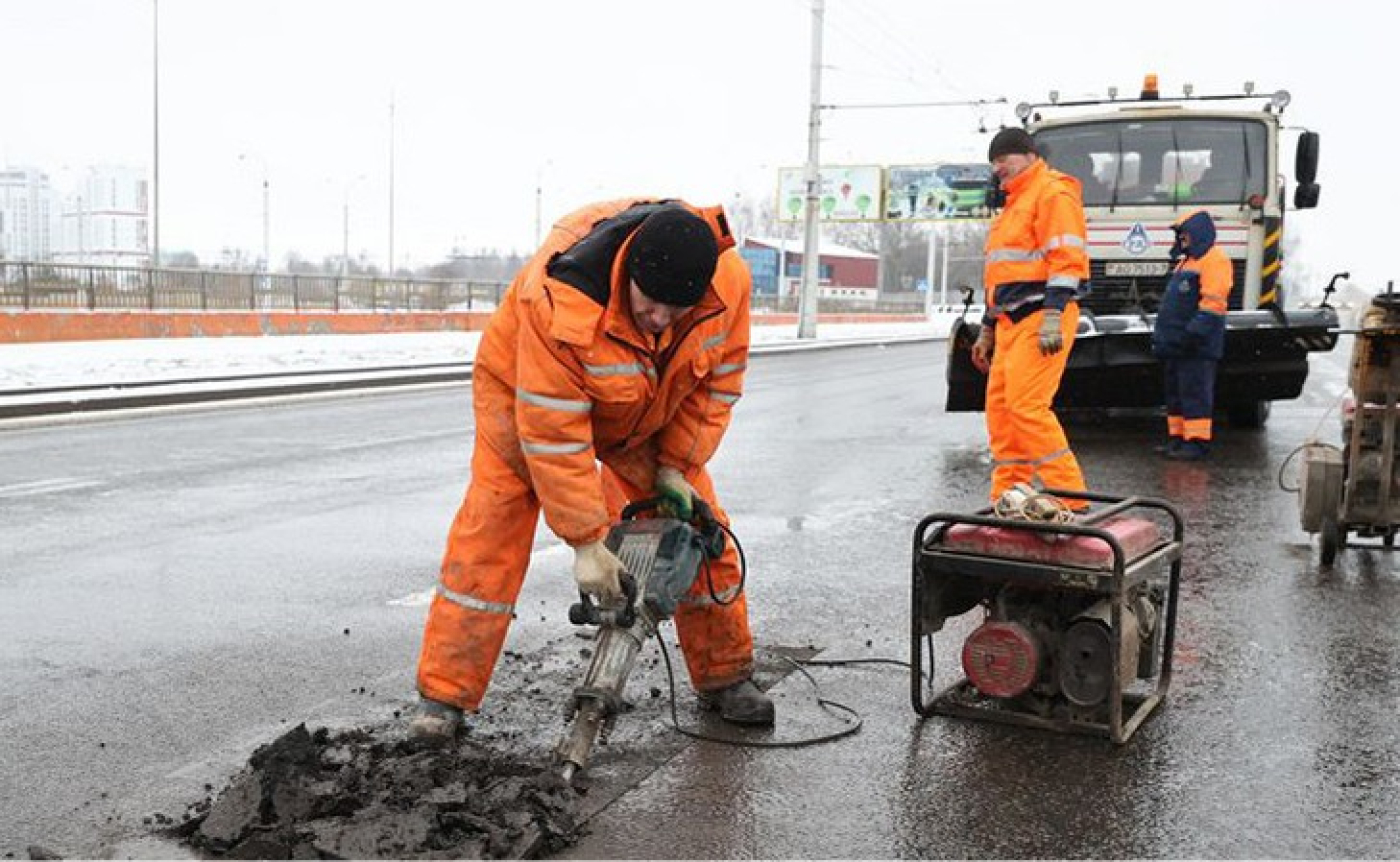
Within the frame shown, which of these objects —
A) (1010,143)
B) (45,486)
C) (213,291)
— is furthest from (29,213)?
(1010,143)

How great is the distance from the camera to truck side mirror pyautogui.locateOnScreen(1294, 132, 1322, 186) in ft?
36.7

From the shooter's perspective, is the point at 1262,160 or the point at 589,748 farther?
the point at 1262,160

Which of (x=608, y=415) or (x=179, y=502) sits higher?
(x=608, y=415)

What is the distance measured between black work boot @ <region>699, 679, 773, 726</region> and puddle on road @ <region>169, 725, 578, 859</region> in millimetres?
779

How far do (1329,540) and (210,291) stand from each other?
966 inches

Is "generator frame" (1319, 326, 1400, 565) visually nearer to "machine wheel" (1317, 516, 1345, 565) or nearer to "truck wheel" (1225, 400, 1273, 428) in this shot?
"machine wheel" (1317, 516, 1345, 565)

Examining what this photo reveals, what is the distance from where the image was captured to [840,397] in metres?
16.6

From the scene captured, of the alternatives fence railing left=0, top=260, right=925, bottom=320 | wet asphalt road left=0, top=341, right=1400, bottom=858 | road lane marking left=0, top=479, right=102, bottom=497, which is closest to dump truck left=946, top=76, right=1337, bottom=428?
wet asphalt road left=0, top=341, right=1400, bottom=858

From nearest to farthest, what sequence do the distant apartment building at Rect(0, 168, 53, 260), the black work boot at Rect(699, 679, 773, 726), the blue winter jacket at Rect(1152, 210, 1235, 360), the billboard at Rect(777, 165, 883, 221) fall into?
the black work boot at Rect(699, 679, 773, 726) < the blue winter jacket at Rect(1152, 210, 1235, 360) < the billboard at Rect(777, 165, 883, 221) < the distant apartment building at Rect(0, 168, 53, 260)

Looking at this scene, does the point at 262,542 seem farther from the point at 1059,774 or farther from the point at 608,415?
the point at 1059,774

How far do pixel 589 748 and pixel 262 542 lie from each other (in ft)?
12.5

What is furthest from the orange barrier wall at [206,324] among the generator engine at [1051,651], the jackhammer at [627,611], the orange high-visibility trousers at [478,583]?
the generator engine at [1051,651]

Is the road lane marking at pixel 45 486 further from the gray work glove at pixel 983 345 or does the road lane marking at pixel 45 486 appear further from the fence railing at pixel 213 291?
the fence railing at pixel 213 291

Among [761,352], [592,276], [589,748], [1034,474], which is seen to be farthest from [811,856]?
[761,352]
